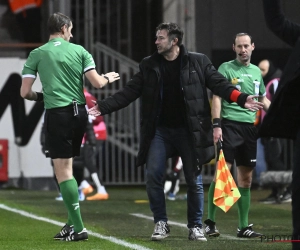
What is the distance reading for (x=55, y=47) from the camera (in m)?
9.67

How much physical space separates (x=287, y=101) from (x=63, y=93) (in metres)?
3.25

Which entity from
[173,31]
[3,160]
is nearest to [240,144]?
[173,31]

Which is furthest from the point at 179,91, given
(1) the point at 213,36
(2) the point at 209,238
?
(1) the point at 213,36

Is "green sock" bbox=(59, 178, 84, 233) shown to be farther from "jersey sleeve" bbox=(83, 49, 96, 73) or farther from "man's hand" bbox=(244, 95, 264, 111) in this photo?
"man's hand" bbox=(244, 95, 264, 111)

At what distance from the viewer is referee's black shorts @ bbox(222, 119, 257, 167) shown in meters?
10.6

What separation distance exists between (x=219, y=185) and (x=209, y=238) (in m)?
0.54

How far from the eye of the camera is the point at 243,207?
10.7 meters

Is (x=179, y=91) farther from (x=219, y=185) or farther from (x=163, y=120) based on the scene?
(x=219, y=185)

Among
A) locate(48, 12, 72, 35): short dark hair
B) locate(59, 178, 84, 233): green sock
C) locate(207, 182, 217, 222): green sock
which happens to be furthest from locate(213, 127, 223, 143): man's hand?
locate(48, 12, 72, 35): short dark hair

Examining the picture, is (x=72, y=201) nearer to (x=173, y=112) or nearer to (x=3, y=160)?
(x=173, y=112)

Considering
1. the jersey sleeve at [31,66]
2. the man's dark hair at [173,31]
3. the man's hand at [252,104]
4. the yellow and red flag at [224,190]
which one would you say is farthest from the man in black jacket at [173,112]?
the jersey sleeve at [31,66]

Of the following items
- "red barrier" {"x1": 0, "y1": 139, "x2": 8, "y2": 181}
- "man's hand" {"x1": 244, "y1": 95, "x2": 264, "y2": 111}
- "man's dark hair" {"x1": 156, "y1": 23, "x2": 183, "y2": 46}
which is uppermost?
"man's dark hair" {"x1": 156, "y1": 23, "x2": 183, "y2": 46}

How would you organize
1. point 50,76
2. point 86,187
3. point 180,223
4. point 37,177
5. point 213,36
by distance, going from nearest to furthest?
point 50,76
point 180,223
point 86,187
point 37,177
point 213,36

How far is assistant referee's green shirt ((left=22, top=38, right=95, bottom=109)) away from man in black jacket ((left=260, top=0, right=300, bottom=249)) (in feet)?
10.1
